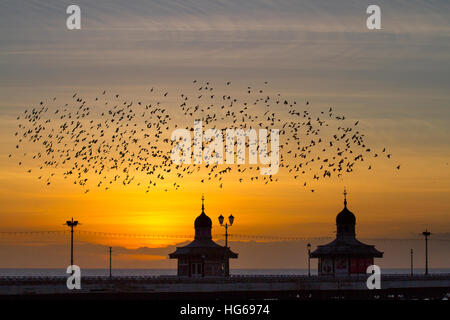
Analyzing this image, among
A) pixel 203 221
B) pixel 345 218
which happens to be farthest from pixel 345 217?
pixel 203 221

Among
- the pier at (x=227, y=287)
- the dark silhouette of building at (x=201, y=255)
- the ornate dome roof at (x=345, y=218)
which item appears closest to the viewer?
the pier at (x=227, y=287)

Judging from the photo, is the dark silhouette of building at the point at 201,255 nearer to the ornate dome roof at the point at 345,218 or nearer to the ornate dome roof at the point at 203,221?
the ornate dome roof at the point at 203,221

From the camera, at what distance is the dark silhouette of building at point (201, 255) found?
158875 mm

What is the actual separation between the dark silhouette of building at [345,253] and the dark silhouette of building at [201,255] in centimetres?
1408

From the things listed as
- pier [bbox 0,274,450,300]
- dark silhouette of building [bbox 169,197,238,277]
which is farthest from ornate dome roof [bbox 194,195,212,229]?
pier [bbox 0,274,450,300]

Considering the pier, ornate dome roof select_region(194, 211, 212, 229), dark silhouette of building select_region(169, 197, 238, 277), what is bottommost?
the pier

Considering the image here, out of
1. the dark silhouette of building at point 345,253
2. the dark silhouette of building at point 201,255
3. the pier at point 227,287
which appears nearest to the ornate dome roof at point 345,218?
the dark silhouette of building at point 345,253

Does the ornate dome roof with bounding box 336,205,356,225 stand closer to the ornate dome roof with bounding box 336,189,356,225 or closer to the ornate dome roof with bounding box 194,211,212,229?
the ornate dome roof with bounding box 336,189,356,225

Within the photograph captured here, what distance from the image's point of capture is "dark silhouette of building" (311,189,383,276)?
159 m

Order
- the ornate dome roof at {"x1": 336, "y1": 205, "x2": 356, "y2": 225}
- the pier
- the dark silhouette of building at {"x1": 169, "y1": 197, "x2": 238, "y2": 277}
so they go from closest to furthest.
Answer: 1. the pier
2. the dark silhouette of building at {"x1": 169, "y1": 197, "x2": 238, "y2": 277}
3. the ornate dome roof at {"x1": 336, "y1": 205, "x2": 356, "y2": 225}

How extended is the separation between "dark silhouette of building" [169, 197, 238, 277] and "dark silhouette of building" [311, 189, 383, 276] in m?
14.1
